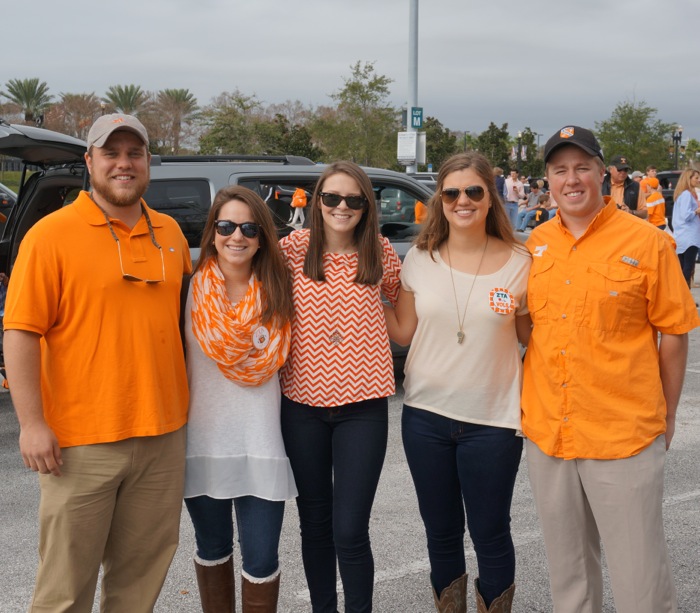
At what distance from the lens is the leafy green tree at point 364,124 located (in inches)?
1212

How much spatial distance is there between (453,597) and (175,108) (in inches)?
2006

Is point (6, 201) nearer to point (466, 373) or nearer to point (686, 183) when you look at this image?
point (686, 183)

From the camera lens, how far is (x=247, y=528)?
289cm

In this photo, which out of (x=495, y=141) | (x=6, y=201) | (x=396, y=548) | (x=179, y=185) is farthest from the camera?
(x=495, y=141)

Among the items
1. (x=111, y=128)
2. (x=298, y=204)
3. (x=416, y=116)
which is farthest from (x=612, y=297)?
(x=416, y=116)

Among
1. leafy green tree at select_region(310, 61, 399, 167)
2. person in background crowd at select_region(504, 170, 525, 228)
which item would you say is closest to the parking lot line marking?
person in background crowd at select_region(504, 170, 525, 228)

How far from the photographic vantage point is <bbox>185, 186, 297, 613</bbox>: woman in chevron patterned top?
279 centimetres

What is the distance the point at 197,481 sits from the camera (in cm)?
285

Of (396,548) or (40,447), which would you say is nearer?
(40,447)

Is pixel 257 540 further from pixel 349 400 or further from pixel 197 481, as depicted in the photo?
pixel 349 400

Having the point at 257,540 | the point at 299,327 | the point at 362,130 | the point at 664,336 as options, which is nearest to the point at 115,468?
the point at 257,540

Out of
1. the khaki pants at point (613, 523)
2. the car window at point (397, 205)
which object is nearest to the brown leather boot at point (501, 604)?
the khaki pants at point (613, 523)

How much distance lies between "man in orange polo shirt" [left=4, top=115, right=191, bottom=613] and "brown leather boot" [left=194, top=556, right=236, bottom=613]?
278 mm

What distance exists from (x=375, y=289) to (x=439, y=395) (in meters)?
0.46
